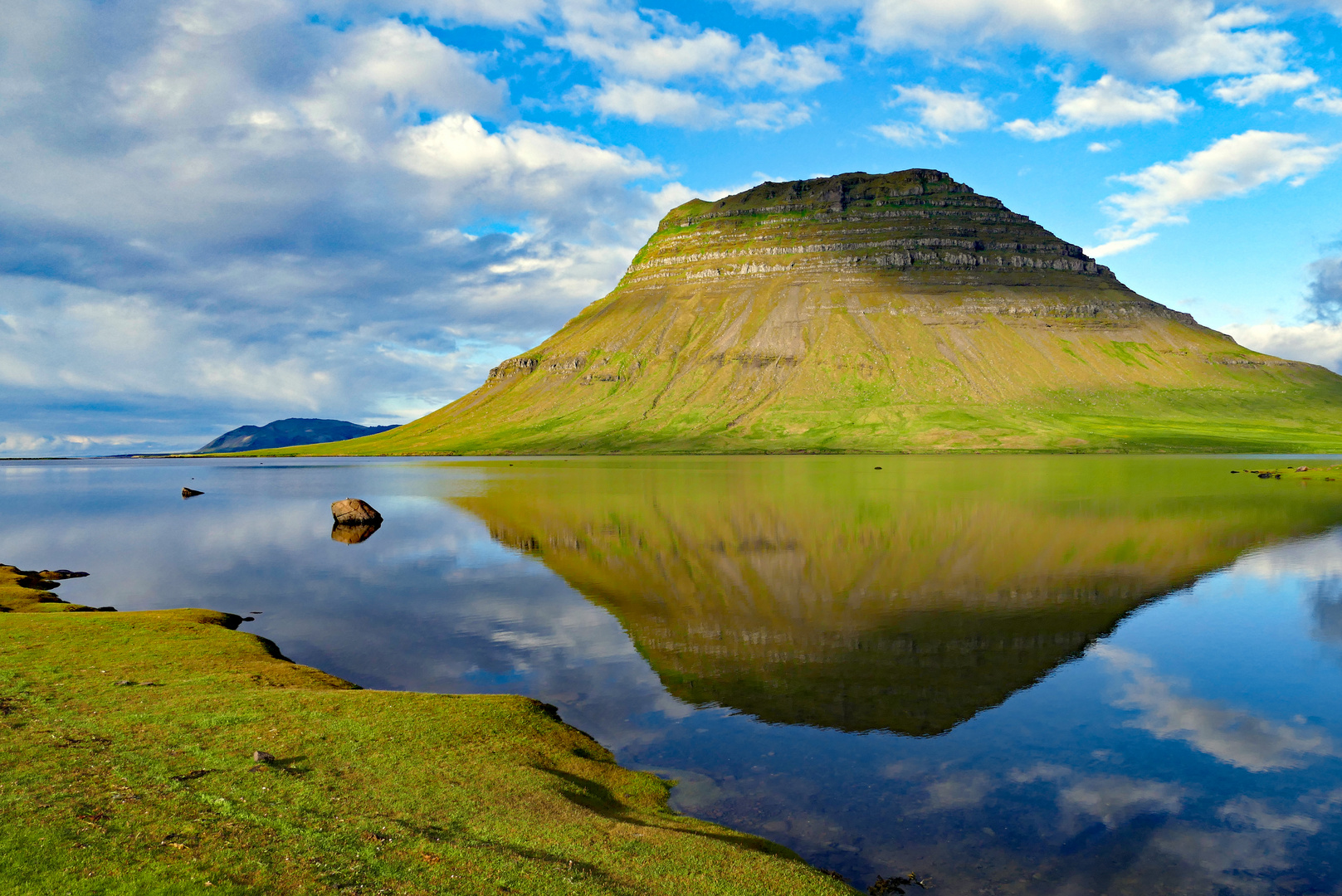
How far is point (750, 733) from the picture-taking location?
1972 cm

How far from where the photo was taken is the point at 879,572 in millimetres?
41438

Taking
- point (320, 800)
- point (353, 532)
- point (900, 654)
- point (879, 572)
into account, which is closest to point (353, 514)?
point (353, 532)

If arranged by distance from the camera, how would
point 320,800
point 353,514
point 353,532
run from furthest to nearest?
1. point 353,514
2. point 353,532
3. point 320,800

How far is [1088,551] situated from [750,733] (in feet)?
125

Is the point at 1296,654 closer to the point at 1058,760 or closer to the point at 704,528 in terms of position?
the point at 1058,760

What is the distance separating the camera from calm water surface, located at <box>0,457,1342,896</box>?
15039 mm

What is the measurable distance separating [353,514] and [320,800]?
61623 millimetres

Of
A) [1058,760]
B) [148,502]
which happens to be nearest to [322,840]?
[1058,760]

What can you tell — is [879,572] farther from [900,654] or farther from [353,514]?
[353,514]

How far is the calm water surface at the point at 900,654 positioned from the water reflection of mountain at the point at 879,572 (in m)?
0.22

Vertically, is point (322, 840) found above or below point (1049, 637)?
above

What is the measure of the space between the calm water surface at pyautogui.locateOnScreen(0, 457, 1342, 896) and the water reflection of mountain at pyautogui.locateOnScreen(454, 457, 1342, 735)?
0.22 m

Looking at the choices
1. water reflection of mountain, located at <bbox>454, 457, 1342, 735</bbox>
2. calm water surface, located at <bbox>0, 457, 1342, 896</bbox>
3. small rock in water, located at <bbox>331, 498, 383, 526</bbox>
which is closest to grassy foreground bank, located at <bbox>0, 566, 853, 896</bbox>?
calm water surface, located at <bbox>0, 457, 1342, 896</bbox>

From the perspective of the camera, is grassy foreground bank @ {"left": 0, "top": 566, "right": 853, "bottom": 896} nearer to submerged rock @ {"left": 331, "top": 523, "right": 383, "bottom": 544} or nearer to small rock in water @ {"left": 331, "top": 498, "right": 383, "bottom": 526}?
submerged rock @ {"left": 331, "top": 523, "right": 383, "bottom": 544}
